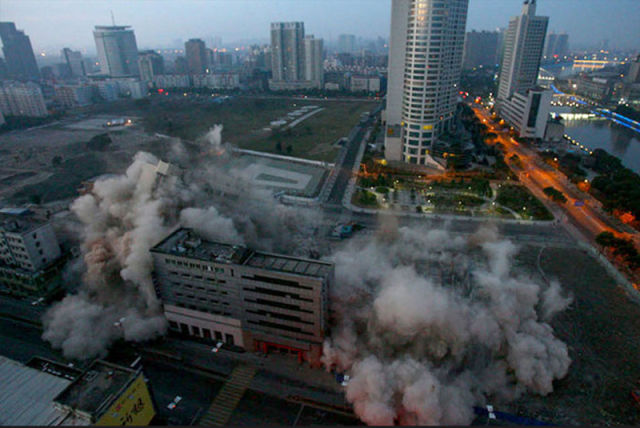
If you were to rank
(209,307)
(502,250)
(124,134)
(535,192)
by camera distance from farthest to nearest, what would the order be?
1. (124,134)
2. (535,192)
3. (502,250)
4. (209,307)

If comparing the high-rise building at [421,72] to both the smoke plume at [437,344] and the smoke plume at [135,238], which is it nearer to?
the smoke plume at [135,238]

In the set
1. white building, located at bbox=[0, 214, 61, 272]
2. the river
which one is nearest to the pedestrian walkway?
white building, located at bbox=[0, 214, 61, 272]

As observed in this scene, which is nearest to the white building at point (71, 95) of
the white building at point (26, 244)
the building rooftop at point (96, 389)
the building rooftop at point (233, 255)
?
the white building at point (26, 244)

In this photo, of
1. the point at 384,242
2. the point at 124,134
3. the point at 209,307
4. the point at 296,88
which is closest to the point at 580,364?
the point at 384,242

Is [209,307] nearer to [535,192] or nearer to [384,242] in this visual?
[384,242]

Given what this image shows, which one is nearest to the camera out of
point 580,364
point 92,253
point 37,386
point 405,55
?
point 37,386

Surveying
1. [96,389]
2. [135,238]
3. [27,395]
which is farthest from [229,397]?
[135,238]

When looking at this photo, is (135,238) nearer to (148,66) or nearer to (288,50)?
(288,50)
